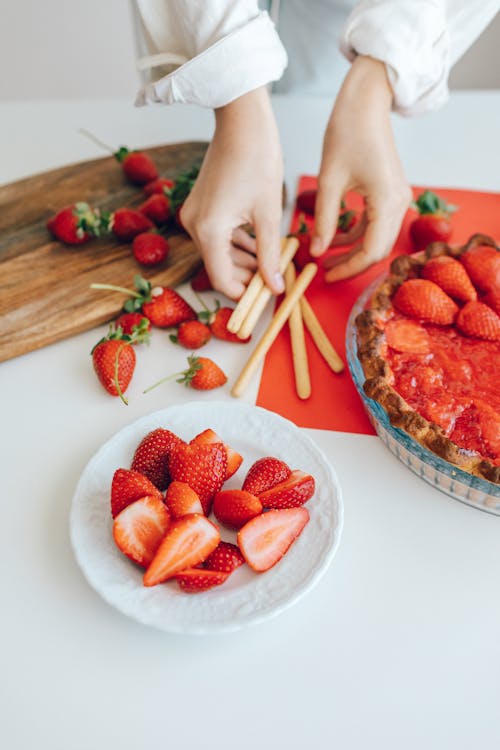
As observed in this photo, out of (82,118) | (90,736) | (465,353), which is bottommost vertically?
(90,736)

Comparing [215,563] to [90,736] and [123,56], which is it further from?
[123,56]

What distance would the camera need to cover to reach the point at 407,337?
1.17 m

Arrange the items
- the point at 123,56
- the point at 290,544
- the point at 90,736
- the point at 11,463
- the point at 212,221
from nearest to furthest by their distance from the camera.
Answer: the point at 90,736, the point at 290,544, the point at 11,463, the point at 212,221, the point at 123,56

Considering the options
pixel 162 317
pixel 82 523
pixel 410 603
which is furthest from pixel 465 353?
pixel 82 523

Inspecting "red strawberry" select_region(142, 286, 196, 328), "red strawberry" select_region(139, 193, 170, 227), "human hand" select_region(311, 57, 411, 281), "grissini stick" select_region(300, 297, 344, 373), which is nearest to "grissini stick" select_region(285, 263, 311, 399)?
"grissini stick" select_region(300, 297, 344, 373)

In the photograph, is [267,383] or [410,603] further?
[267,383]

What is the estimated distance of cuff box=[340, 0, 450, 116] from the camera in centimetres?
130

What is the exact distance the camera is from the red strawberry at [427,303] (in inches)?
47.3

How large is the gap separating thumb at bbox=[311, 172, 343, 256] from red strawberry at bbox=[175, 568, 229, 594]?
795mm

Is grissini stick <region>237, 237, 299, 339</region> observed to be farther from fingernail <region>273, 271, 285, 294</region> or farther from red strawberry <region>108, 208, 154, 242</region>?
red strawberry <region>108, 208, 154, 242</region>

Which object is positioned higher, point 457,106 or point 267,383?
point 457,106

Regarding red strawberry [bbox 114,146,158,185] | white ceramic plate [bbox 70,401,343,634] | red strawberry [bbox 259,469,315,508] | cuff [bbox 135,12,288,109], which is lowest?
white ceramic plate [bbox 70,401,343,634]

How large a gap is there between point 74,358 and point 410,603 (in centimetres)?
77

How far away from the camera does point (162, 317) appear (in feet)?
4.25
